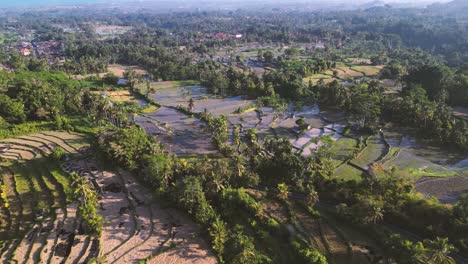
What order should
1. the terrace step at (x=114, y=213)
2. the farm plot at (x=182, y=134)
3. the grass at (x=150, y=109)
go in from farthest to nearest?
the grass at (x=150, y=109) → the farm plot at (x=182, y=134) → the terrace step at (x=114, y=213)

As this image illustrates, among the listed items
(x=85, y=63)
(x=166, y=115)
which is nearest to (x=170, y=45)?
(x=85, y=63)

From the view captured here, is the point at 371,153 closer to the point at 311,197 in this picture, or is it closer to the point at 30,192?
the point at 311,197

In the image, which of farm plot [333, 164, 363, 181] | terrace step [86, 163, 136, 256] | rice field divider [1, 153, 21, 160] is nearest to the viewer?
terrace step [86, 163, 136, 256]

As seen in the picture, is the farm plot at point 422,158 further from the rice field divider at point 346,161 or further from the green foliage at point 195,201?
the green foliage at point 195,201

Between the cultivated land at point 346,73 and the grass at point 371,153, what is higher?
the cultivated land at point 346,73

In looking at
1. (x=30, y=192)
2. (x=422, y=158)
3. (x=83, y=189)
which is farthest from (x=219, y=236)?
(x=422, y=158)

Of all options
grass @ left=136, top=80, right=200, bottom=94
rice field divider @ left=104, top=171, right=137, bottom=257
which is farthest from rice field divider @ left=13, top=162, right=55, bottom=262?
grass @ left=136, top=80, right=200, bottom=94

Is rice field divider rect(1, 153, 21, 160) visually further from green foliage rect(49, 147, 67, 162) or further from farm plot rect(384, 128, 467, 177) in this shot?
farm plot rect(384, 128, 467, 177)

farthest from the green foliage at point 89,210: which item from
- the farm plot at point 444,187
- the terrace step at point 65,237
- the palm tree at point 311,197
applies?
the farm plot at point 444,187

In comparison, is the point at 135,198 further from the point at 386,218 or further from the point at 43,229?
the point at 386,218
